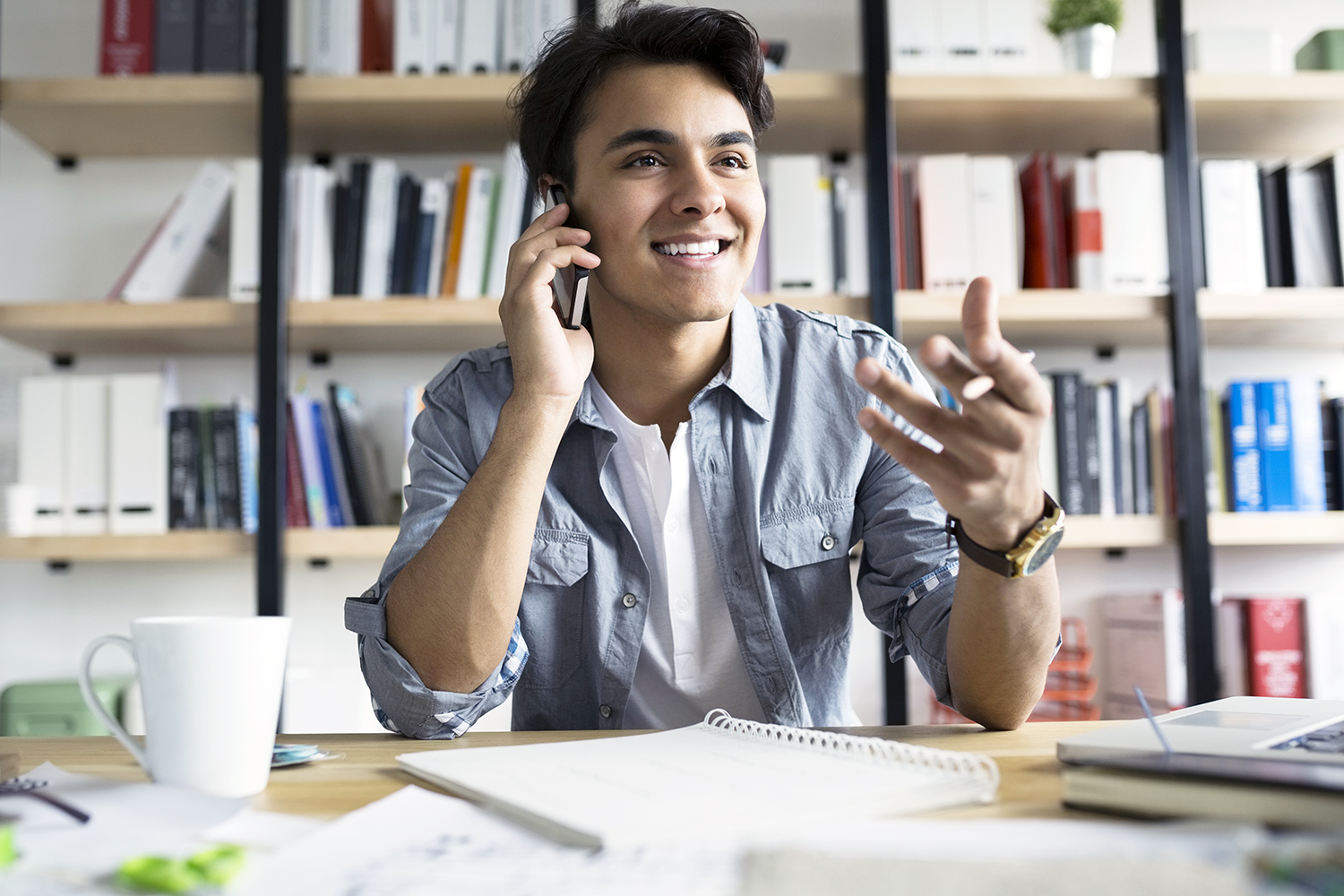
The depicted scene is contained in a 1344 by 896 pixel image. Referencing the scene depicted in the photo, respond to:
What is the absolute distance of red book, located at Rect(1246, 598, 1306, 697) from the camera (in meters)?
2.00

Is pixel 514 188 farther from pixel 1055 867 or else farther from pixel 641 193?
pixel 1055 867

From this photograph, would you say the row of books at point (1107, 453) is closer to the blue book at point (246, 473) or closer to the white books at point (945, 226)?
the white books at point (945, 226)

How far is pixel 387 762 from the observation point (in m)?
0.72

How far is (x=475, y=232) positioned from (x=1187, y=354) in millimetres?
1407

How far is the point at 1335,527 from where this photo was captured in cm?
200

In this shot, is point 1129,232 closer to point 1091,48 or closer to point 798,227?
point 1091,48

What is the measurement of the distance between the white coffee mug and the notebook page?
109mm

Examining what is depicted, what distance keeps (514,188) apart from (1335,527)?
1750mm

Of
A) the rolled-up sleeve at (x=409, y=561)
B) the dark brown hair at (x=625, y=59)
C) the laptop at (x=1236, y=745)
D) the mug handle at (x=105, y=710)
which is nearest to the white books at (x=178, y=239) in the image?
the dark brown hair at (x=625, y=59)

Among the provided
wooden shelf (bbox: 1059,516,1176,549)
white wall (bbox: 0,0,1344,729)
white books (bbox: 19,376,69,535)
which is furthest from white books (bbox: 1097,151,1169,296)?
white books (bbox: 19,376,69,535)

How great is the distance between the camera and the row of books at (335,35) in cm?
203

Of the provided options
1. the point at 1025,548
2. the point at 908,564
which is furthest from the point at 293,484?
the point at 1025,548

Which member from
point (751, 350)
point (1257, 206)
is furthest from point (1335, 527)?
point (751, 350)

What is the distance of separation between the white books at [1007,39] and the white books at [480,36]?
38.4 inches
